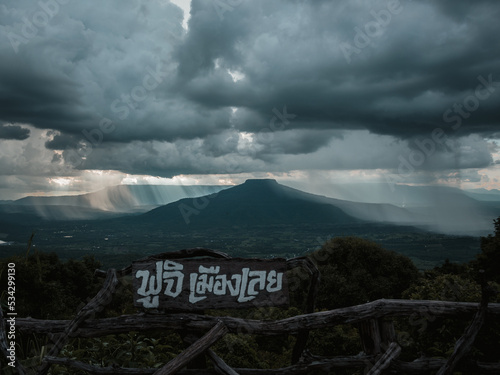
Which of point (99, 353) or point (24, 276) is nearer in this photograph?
point (99, 353)

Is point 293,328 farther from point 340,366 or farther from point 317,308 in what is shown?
point 317,308

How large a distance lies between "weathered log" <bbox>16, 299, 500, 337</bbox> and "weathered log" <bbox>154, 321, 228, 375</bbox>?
0.29 feet

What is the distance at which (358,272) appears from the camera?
94.7 ft

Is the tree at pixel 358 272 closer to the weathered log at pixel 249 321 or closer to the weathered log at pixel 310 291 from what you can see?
the weathered log at pixel 310 291

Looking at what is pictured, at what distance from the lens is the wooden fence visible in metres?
3.26

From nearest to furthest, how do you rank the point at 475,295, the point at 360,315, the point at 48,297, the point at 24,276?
the point at 360,315 → the point at 475,295 → the point at 24,276 → the point at 48,297

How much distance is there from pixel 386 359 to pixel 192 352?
5.92 feet

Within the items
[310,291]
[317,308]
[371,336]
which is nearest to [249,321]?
[310,291]

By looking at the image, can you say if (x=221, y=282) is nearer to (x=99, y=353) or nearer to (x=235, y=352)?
(x=99, y=353)

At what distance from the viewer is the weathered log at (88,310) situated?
3.21 metres

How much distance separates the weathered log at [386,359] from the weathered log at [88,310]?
252cm

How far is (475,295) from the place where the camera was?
5891 mm

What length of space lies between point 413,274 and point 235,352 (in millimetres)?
31364

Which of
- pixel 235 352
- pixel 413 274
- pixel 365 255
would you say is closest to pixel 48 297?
pixel 235 352
